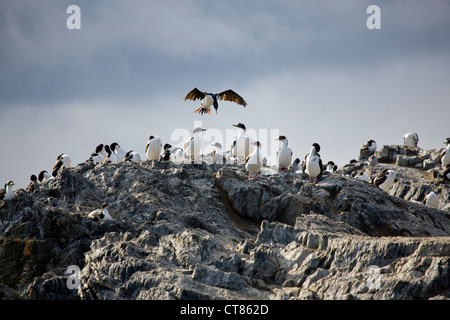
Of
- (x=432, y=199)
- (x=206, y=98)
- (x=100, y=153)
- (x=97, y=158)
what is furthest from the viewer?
(x=100, y=153)

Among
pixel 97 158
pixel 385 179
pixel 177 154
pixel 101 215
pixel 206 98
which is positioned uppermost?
pixel 206 98

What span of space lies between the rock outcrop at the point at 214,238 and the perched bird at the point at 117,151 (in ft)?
29.6

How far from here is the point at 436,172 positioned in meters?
38.6

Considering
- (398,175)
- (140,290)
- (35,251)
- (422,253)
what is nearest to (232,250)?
(140,290)

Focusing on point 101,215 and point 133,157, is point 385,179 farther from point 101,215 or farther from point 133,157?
point 101,215

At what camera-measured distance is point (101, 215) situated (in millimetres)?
20328

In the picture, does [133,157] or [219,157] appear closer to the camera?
[219,157]

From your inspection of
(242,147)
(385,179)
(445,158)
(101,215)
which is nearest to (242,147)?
(242,147)

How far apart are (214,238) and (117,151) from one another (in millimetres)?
19043

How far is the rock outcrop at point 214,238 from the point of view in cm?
1479

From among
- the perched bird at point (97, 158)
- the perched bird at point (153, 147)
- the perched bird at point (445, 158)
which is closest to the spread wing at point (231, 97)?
the perched bird at point (153, 147)

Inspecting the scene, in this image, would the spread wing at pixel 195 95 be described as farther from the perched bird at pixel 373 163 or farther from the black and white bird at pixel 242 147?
the perched bird at pixel 373 163

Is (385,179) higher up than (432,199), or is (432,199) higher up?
(385,179)
